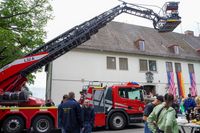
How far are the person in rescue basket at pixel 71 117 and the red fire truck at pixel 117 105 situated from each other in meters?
5.57

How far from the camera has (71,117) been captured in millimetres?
5867

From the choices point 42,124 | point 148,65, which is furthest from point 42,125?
point 148,65

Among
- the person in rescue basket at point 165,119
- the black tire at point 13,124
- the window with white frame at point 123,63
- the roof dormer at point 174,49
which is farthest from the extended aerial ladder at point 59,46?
the roof dormer at point 174,49

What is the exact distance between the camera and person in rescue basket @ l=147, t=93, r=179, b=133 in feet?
12.4

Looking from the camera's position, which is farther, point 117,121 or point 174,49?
point 174,49

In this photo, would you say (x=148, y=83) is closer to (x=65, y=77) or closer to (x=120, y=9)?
(x=65, y=77)

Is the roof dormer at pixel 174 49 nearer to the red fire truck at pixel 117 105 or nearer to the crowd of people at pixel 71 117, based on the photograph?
the red fire truck at pixel 117 105

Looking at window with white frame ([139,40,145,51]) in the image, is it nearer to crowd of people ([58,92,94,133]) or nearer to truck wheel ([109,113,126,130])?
truck wheel ([109,113,126,130])

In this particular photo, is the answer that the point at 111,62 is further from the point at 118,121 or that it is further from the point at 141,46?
the point at 118,121

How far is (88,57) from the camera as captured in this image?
21.6 m

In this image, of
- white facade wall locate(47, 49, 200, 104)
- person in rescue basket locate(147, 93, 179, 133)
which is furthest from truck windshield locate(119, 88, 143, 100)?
white facade wall locate(47, 49, 200, 104)

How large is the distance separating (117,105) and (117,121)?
33.7 inches

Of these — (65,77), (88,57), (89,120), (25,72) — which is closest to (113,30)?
(88,57)

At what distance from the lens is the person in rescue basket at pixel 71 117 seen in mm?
5852
